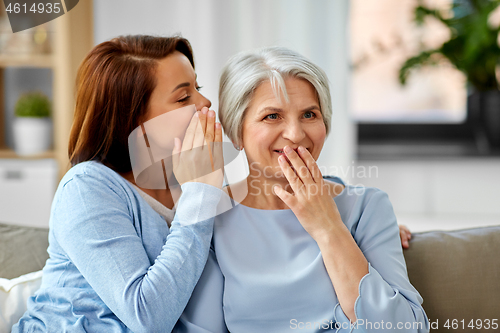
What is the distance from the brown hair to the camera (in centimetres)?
126

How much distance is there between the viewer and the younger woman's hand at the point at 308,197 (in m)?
1.14

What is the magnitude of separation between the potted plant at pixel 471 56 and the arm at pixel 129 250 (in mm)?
2201

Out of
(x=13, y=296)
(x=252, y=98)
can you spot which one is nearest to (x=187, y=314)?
(x=13, y=296)

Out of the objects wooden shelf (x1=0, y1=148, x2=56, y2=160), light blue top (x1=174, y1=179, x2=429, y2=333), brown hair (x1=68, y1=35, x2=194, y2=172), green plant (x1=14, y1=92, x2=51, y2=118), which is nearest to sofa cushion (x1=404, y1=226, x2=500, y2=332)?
light blue top (x1=174, y1=179, x2=429, y2=333)

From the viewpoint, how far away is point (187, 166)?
47.4 inches

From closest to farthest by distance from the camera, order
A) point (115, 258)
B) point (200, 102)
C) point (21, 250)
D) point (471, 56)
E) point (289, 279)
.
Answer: point (115, 258) → point (289, 279) → point (200, 102) → point (21, 250) → point (471, 56)

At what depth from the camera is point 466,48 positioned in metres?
2.72

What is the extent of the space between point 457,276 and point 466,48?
1814 mm

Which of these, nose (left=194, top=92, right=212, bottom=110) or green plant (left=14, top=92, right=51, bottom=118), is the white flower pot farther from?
nose (left=194, top=92, right=212, bottom=110)

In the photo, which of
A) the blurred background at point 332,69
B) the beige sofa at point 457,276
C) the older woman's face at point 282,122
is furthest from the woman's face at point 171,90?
the blurred background at point 332,69

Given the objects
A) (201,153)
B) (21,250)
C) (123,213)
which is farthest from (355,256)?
(21,250)

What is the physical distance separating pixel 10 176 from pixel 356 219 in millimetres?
2214

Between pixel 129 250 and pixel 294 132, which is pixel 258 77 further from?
pixel 129 250

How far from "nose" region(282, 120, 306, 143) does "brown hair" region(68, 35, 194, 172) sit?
1.23 ft
